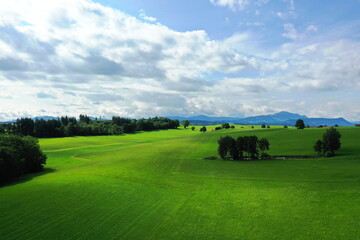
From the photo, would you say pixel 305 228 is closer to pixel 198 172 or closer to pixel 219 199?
pixel 219 199

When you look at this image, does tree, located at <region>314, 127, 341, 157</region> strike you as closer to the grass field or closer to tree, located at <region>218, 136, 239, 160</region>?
the grass field

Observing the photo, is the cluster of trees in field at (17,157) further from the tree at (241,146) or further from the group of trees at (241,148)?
the tree at (241,146)

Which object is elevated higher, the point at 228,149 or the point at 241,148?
the point at 241,148

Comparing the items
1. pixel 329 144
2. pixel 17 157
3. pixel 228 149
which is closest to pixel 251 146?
pixel 228 149

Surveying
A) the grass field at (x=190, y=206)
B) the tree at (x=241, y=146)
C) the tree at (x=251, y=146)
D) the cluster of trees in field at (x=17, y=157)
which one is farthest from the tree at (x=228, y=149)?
the cluster of trees in field at (x=17, y=157)

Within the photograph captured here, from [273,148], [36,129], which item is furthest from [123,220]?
[36,129]

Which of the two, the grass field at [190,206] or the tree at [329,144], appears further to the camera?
the tree at [329,144]

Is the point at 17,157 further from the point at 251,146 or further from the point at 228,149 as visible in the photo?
the point at 251,146

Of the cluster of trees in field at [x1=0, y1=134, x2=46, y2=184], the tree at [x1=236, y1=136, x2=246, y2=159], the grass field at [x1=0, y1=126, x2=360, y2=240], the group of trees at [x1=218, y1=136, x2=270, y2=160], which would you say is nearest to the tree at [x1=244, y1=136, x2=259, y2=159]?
the group of trees at [x1=218, y1=136, x2=270, y2=160]
